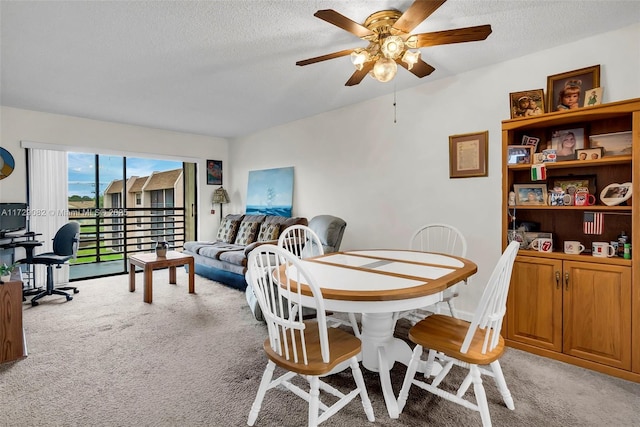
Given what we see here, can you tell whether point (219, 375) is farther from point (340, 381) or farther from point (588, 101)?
point (588, 101)

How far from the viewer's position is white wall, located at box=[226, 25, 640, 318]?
2.48 m

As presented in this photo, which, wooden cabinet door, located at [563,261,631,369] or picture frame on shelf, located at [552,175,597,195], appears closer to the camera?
wooden cabinet door, located at [563,261,631,369]

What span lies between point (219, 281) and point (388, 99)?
328 cm

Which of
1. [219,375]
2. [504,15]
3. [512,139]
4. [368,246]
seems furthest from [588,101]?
[219,375]

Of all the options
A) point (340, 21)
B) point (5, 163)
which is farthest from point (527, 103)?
point (5, 163)

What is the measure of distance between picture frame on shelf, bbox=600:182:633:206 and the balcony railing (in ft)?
19.6

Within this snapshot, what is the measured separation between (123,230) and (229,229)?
7.04 feet

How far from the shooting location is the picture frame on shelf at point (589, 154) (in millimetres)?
2238

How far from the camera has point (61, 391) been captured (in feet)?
6.45

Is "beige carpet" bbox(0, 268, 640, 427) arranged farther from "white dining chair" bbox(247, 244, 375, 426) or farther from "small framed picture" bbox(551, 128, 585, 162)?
"small framed picture" bbox(551, 128, 585, 162)

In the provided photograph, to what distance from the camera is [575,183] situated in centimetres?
242

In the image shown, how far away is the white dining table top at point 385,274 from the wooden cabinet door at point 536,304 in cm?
64

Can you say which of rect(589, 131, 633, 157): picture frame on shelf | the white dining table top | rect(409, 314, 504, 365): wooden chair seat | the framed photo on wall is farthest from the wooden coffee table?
rect(589, 131, 633, 157): picture frame on shelf

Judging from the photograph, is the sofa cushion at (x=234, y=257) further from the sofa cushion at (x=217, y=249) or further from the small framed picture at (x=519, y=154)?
the small framed picture at (x=519, y=154)
